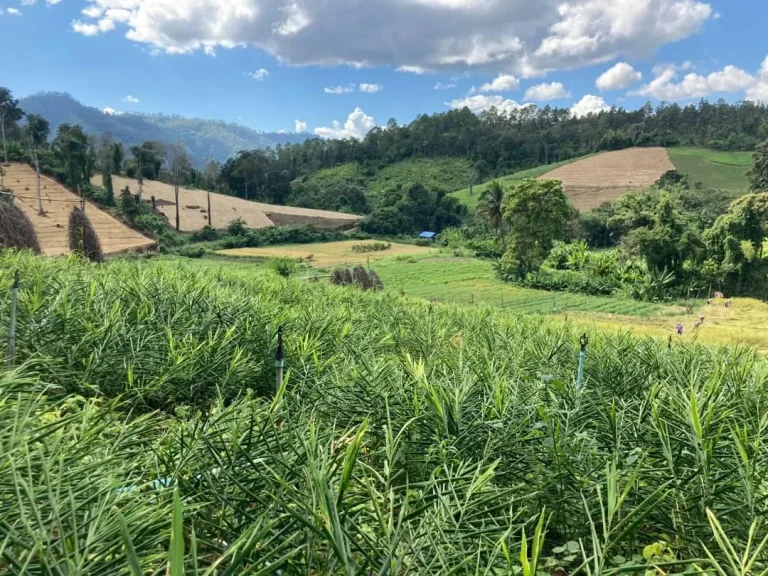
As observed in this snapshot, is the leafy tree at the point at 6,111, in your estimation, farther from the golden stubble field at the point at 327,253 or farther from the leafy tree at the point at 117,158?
the golden stubble field at the point at 327,253

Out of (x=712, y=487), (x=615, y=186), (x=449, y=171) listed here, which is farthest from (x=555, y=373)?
(x=449, y=171)

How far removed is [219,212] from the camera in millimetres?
58062

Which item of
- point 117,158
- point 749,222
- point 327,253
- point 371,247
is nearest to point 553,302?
point 749,222

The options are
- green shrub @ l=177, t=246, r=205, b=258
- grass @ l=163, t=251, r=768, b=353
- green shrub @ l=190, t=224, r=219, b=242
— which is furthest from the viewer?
green shrub @ l=190, t=224, r=219, b=242

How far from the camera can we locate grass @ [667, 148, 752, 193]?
2554 inches

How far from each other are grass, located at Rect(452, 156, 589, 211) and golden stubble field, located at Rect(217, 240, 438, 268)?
25.6 metres

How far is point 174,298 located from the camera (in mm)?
4316

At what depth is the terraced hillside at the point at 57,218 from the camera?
31.7 meters

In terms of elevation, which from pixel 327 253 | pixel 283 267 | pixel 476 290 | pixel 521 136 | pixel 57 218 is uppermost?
pixel 521 136

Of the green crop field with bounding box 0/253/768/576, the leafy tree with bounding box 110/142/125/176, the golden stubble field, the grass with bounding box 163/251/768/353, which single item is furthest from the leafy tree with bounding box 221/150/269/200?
the green crop field with bounding box 0/253/768/576

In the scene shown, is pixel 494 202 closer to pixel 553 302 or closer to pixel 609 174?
pixel 553 302

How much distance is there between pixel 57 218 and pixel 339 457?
41790 millimetres

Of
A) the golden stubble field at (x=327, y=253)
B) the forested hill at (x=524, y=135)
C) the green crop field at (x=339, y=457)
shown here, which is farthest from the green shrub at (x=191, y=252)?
the forested hill at (x=524, y=135)

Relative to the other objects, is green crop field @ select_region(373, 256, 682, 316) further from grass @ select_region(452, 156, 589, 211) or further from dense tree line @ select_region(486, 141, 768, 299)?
grass @ select_region(452, 156, 589, 211)
